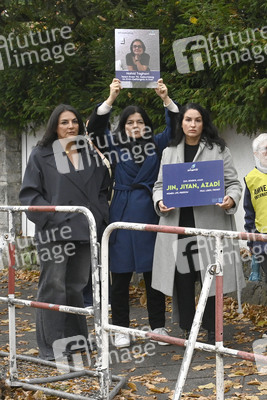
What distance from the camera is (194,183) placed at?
6.15 metres

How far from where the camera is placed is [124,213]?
6766 millimetres

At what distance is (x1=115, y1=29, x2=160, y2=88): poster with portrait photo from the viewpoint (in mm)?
6238

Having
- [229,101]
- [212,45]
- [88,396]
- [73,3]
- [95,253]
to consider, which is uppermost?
[73,3]

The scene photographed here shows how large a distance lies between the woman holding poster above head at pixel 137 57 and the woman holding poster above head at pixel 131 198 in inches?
20.8

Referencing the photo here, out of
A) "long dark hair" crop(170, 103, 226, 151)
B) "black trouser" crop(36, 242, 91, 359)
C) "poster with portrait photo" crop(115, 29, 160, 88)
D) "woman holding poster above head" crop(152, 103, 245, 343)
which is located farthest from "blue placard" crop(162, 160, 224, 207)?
"black trouser" crop(36, 242, 91, 359)

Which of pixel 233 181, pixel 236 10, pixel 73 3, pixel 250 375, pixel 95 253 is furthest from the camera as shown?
pixel 73 3

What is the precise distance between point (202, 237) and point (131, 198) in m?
0.78

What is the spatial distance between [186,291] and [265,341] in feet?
2.86

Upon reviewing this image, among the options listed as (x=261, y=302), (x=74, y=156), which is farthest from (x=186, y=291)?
(x=261, y=302)

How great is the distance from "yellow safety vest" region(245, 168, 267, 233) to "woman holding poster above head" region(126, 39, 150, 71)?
1327 millimetres

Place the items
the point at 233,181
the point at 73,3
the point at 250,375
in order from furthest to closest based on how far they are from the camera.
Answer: the point at 73,3 < the point at 233,181 < the point at 250,375

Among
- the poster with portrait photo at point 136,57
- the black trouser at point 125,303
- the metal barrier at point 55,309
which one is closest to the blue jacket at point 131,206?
the black trouser at point 125,303

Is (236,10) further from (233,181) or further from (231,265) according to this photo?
(231,265)

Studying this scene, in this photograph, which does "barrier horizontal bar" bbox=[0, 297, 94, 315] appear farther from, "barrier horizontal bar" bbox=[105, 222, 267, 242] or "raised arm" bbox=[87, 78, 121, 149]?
"raised arm" bbox=[87, 78, 121, 149]
